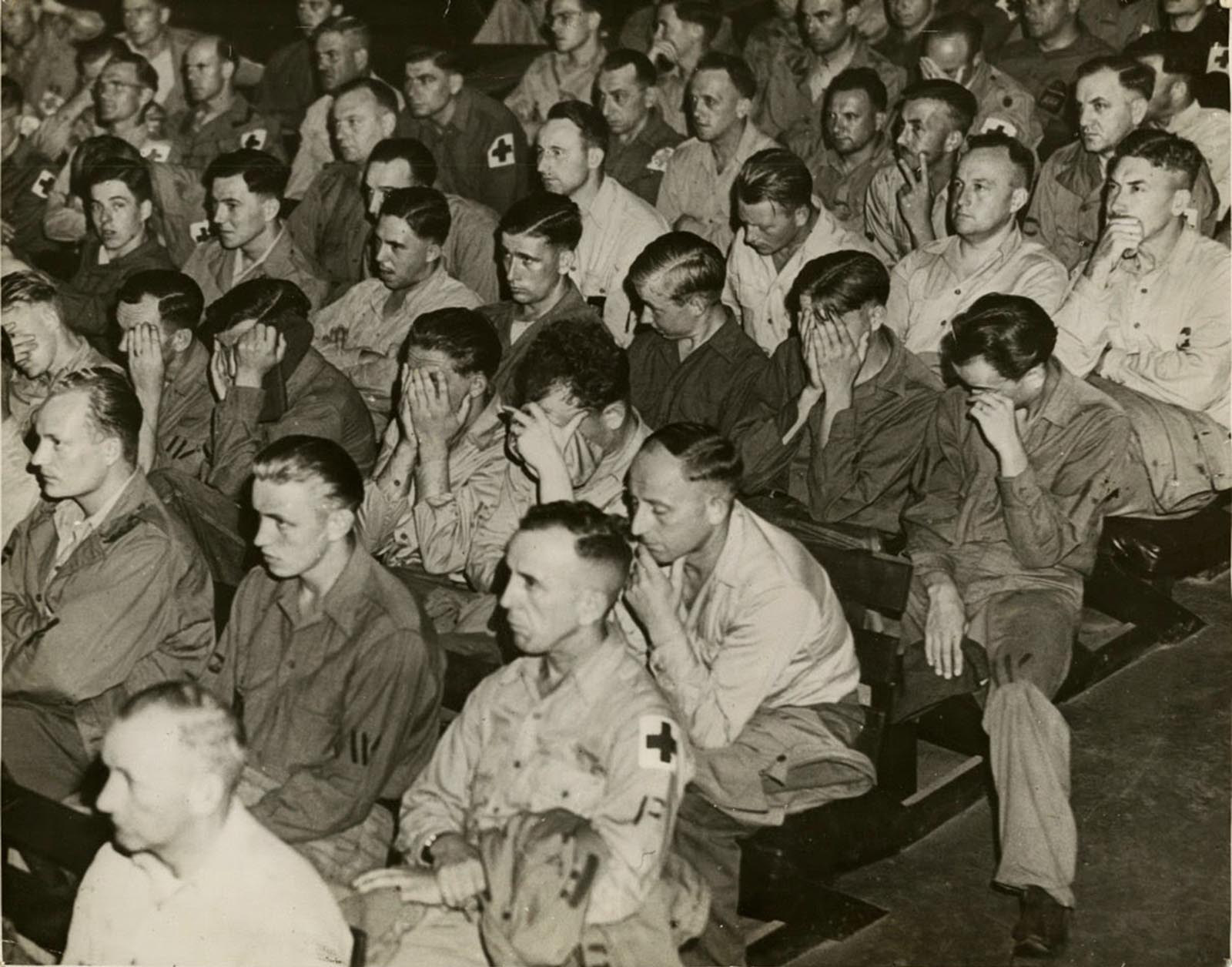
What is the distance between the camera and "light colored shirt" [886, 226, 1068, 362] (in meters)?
6.27

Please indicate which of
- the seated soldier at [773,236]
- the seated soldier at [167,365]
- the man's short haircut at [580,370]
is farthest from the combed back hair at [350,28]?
the man's short haircut at [580,370]

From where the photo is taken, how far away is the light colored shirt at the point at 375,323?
688 centimetres

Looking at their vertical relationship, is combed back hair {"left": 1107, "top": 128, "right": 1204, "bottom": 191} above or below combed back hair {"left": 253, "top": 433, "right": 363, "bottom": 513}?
above

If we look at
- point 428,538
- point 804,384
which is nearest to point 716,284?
point 804,384

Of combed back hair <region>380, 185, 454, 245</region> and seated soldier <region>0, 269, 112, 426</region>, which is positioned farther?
combed back hair <region>380, 185, 454, 245</region>

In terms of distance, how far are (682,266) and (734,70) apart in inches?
58.9

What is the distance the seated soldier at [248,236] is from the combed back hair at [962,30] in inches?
93.3

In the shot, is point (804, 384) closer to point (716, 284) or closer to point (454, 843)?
point (716, 284)

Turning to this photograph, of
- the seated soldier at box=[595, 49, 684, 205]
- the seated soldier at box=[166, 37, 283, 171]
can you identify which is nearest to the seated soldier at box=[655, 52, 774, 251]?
the seated soldier at box=[595, 49, 684, 205]

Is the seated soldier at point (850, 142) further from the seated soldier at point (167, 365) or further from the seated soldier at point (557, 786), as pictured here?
the seated soldier at point (557, 786)

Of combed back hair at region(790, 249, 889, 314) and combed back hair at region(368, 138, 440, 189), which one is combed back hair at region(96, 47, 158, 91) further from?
combed back hair at region(790, 249, 889, 314)

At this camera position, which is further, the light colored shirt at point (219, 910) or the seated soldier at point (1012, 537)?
the seated soldier at point (1012, 537)

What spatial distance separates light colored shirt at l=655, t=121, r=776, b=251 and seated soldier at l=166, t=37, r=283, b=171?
5.95ft

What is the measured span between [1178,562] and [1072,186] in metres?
1.45
